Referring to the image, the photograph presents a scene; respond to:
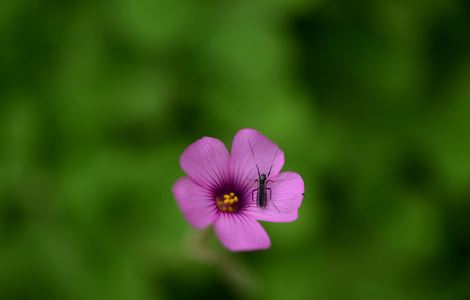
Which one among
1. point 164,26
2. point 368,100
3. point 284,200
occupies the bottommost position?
point 284,200

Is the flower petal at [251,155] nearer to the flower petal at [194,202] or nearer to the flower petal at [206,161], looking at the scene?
the flower petal at [206,161]

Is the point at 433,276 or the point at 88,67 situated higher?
the point at 88,67

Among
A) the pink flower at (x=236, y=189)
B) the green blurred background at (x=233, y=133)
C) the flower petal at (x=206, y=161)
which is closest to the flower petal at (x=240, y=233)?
the pink flower at (x=236, y=189)

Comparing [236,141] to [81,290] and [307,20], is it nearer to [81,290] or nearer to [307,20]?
[81,290]

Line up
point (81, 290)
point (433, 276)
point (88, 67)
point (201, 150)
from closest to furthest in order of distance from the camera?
point (201, 150) → point (81, 290) → point (88, 67) → point (433, 276)

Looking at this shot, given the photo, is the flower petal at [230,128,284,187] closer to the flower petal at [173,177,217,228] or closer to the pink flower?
the pink flower

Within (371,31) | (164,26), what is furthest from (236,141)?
(371,31)

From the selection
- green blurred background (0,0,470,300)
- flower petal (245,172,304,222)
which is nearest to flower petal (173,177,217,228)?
flower petal (245,172,304,222)

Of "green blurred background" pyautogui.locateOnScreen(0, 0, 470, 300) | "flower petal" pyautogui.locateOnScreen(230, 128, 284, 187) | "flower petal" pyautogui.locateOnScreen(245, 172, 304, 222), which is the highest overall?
"green blurred background" pyautogui.locateOnScreen(0, 0, 470, 300)
